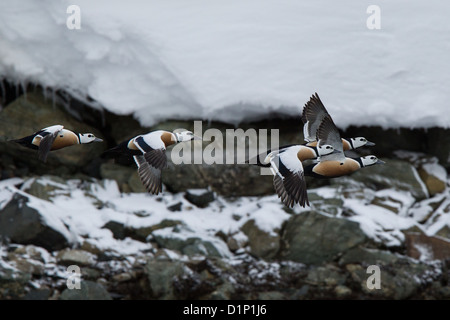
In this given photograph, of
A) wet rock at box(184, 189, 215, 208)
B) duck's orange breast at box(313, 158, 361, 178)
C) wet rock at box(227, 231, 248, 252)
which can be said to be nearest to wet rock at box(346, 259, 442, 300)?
wet rock at box(227, 231, 248, 252)

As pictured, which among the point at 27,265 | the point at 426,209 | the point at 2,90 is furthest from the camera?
the point at 2,90

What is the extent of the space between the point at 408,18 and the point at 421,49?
105 centimetres

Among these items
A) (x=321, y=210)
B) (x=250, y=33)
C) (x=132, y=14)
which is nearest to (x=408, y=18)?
(x=250, y=33)

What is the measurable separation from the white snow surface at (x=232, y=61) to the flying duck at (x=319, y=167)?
6.54 m

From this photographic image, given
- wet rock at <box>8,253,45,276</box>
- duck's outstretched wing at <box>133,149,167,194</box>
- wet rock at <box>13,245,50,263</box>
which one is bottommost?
wet rock at <box>8,253,45,276</box>

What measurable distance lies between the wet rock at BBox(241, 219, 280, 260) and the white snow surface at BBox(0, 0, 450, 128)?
1.92 m

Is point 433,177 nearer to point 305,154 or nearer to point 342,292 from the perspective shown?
point 342,292

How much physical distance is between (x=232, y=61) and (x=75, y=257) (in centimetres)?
432

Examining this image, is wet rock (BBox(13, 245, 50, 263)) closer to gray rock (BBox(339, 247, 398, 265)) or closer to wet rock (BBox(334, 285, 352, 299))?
wet rock (BBox(334, 285, 352, 299))

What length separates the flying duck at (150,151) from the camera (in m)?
2.49

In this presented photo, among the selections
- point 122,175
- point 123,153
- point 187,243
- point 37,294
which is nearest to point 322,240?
point 187,243

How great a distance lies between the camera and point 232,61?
10.2m

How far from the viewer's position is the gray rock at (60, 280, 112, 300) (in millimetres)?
8703

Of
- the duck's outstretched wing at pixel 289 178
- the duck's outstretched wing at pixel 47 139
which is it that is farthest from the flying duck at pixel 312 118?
the duck's outstretched wing at pixel 47 139
